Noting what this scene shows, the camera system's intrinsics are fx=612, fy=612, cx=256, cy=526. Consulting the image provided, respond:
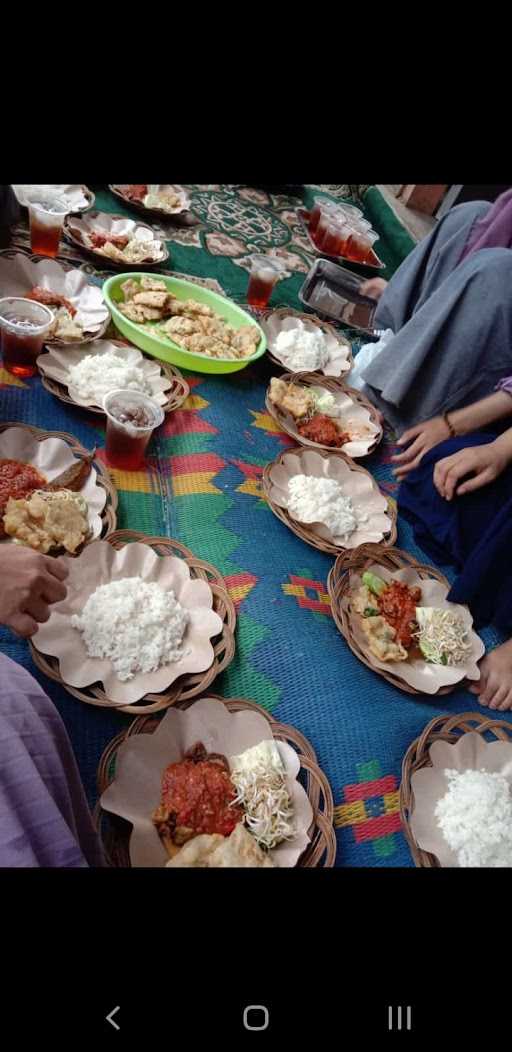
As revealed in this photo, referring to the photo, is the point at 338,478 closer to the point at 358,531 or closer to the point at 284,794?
the point at 358,531

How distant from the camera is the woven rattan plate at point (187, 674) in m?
1.52

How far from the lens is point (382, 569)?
2.21m

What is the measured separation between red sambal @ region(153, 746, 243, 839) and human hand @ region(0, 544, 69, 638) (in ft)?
1.72

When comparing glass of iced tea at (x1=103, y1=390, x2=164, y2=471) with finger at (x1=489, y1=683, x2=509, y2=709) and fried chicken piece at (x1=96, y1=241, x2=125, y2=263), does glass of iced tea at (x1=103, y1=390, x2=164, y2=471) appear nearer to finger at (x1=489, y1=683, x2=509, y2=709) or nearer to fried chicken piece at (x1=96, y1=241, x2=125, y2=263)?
fried chicken piece at (x1=96, y1=241, x2=125, y2=263)

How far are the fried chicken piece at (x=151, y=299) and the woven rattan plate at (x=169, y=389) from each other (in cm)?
22

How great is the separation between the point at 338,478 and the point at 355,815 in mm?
1304

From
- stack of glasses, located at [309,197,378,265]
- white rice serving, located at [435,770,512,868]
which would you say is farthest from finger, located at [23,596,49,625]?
stack of glasses, located at [309,197,378,265]

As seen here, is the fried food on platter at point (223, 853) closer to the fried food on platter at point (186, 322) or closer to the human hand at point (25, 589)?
the human hand at point (25, 589)

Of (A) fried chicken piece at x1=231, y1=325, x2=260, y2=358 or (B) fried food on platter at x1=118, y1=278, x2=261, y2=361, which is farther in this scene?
(A) fried chicken piece at x1=231, y1=325, x2=260, y2=358

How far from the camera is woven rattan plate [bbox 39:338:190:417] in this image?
2.25 meters

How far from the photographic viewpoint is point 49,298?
2531mm

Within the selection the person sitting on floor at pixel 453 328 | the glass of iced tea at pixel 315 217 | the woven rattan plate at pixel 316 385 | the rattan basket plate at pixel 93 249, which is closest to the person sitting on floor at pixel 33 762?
the woven rattan plate at pixel 316 385

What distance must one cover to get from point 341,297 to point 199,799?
308 centimetres
